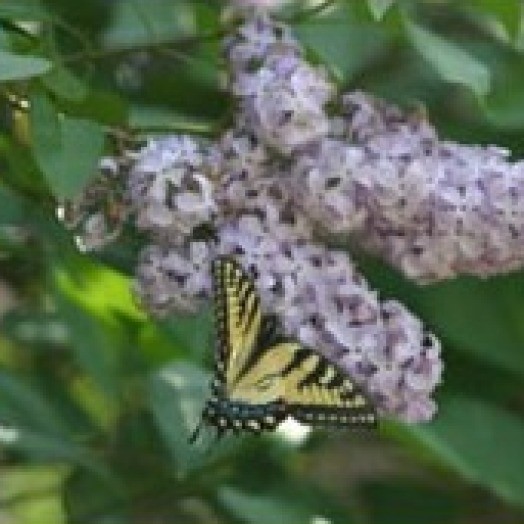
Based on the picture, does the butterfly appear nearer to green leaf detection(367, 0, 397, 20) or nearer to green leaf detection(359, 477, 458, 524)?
green leaf detection(367, 0, 397, 20)

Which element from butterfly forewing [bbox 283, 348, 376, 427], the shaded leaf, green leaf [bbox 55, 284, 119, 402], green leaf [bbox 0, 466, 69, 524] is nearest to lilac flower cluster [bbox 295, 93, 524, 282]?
butterfly forewing [bbox 283, 348, 376, 427]

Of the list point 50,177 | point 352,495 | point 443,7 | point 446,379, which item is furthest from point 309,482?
point 50,177

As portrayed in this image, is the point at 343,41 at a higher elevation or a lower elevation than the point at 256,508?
higher

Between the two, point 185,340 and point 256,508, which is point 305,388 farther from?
point 256,508

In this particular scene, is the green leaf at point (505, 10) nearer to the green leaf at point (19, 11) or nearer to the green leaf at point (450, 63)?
the green leaf at point (450, 63)

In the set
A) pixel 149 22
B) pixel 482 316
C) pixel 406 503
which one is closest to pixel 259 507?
pixel 482 316

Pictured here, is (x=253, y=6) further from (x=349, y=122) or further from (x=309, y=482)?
(x=309, y=482)

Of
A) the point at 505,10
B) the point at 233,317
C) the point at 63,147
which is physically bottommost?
the point at 233,317
